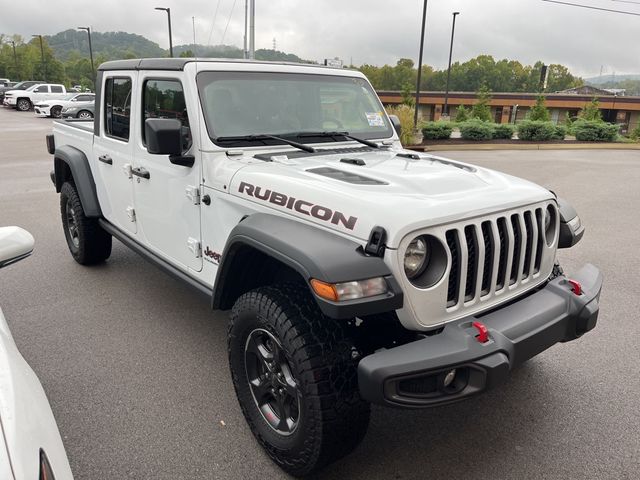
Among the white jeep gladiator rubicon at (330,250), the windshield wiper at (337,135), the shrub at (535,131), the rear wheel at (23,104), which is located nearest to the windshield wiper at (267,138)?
the white jeep gladiator rubicon at (330,250)

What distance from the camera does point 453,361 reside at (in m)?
2.01

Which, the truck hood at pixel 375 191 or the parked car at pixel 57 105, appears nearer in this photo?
the truck hood at pixel 375 191

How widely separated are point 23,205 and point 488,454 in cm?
795

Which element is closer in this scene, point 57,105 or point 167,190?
point 167,190

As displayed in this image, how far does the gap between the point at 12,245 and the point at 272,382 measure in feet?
4.25

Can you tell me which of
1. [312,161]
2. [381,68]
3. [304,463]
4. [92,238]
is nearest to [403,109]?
[92,238]

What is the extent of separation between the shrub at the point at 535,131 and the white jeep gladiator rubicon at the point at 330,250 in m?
17.1

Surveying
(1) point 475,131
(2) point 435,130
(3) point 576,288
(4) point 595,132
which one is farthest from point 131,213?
(4) point 595,132

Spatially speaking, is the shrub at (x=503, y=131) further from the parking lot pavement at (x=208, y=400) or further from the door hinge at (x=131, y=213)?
the door hinge at (x=131, y=213)

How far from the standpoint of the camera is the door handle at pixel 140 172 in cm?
370

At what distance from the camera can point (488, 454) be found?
268 centimetres

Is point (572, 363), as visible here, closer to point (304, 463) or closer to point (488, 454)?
point (488, 454)

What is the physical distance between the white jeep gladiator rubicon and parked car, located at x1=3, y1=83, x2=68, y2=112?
30.6 meters

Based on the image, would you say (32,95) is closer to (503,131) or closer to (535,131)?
(503,131)
